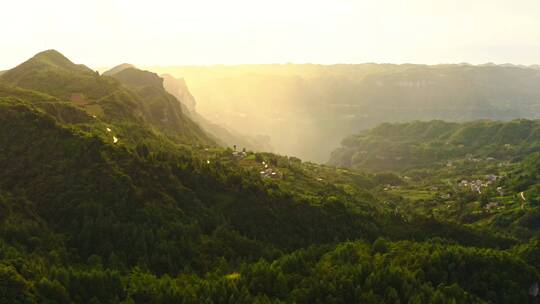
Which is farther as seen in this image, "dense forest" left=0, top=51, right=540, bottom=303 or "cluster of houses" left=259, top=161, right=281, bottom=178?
"cluster of houses" left=259, top=161, right=281, bottom=178

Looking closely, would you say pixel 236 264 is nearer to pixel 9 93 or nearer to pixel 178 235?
pixel 178 235

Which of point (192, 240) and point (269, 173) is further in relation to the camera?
point (269, 173)

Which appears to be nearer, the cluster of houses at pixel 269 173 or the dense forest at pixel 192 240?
the dense forest at pixel 192 240

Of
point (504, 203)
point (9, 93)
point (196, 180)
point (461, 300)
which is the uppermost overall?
point (9, 93)

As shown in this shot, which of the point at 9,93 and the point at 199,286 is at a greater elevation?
the point at 9,93

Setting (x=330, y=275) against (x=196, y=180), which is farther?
(x=196, y=180)

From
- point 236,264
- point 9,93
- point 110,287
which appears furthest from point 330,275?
point 9,93

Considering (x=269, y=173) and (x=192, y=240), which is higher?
(x=192, y=240)

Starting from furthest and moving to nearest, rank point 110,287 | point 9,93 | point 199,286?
point 9,93 < point 199,286 < point 110,287

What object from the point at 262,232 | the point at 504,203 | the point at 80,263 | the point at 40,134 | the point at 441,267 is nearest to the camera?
the point at 80,263

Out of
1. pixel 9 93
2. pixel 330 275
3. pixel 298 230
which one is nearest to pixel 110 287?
pixel 330 275
